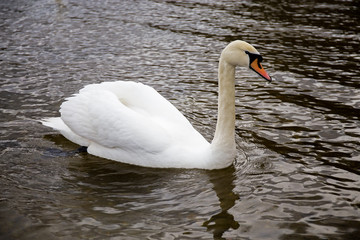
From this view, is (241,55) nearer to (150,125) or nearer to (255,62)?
(255,62)

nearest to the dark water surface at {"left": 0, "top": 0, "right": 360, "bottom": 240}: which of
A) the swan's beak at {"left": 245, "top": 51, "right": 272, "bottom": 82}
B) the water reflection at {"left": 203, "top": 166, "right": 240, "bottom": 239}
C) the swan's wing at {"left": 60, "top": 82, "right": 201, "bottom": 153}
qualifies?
the water reflection at {"left": 203, "top": 166, "right": 240, "bottom": 239}

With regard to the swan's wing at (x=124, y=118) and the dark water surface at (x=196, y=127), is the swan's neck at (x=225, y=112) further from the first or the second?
the swan's wing at (x=124, y=118)

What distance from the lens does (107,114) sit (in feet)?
22.1

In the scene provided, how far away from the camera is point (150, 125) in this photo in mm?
6535

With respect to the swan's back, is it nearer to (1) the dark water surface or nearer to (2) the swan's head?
(1) the dark water surface

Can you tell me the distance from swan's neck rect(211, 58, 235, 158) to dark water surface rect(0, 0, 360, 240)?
39 centimetres

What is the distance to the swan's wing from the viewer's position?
648 centimetres

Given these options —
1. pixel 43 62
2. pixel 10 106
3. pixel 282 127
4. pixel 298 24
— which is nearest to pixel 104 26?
pixel 43 62

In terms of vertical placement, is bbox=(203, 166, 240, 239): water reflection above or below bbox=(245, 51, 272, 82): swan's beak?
below

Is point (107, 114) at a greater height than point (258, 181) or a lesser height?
greater

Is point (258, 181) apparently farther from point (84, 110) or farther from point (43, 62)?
point (43, 62)

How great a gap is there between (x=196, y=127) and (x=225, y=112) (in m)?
1.70

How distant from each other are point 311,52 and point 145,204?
25.6ft

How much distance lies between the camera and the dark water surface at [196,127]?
5480 mm
